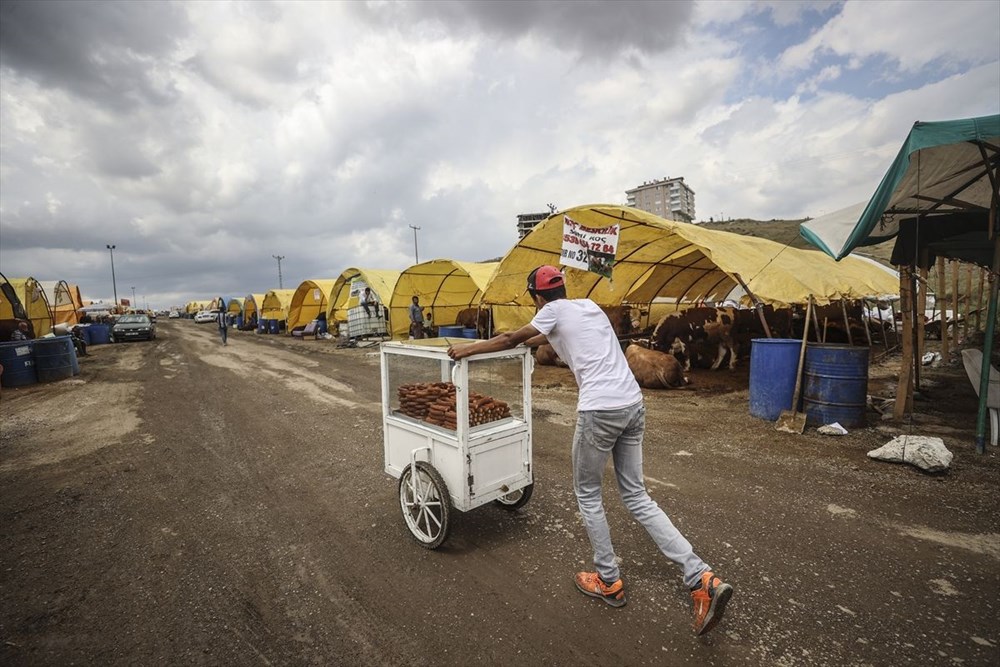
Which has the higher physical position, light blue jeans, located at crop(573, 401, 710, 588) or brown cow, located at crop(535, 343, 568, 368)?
light blue jeans, located at crop(573, 401, 710, 588)

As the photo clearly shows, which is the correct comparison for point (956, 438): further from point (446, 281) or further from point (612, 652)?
point (446, 281)

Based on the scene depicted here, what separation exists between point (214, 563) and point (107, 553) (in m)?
1.06

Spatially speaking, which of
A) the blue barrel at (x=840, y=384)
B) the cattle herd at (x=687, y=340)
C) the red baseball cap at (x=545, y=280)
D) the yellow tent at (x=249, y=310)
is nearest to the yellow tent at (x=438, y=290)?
the cattle herd at (x=687, y=340)

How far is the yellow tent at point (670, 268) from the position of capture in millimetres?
8695

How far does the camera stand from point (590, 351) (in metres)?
2.97

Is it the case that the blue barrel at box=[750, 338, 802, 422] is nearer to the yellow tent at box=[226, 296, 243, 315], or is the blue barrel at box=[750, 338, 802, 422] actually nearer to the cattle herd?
the cattle herd

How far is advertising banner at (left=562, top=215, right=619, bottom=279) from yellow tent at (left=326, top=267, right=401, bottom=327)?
1408 cm

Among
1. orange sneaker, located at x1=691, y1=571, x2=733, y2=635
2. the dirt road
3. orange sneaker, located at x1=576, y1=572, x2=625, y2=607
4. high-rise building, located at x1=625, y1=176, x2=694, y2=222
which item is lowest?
the dirt road

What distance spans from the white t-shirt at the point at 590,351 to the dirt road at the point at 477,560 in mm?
1413

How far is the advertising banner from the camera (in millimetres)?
8633

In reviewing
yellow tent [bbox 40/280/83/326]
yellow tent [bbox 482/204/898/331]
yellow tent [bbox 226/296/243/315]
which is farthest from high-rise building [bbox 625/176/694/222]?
yellow tent [bbox 40/280/83/326]

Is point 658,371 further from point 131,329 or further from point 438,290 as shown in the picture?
point 131,329

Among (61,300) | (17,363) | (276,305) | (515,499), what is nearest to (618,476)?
(515,499)

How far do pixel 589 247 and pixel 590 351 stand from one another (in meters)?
6.18
